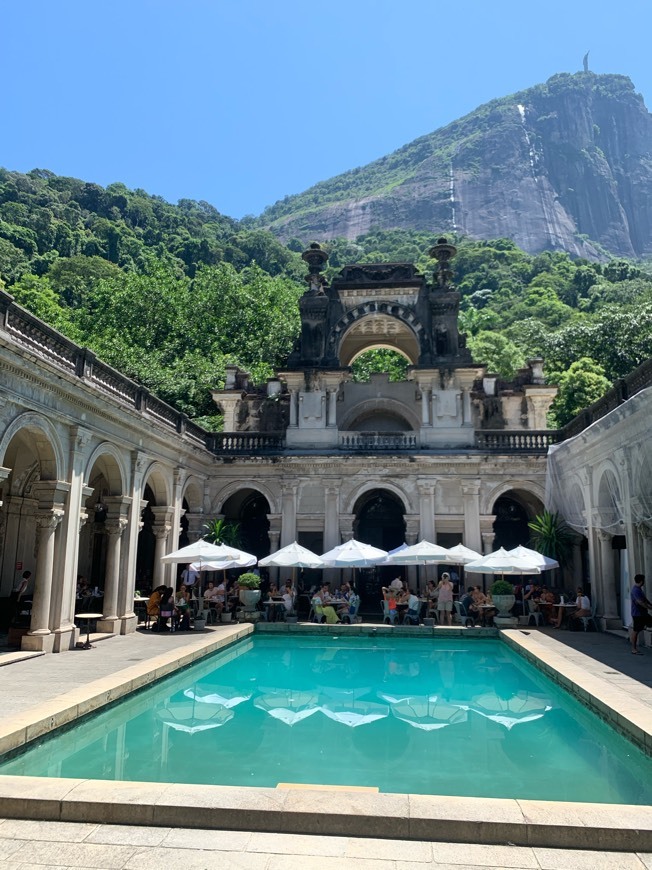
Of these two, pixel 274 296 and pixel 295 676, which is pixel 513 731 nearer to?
pixel 295 676

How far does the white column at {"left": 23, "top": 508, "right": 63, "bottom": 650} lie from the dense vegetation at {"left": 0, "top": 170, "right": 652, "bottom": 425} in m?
22.0

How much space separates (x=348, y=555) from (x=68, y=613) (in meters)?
8.18

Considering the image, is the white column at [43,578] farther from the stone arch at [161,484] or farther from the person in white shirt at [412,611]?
the person in white shirt at [412,611]

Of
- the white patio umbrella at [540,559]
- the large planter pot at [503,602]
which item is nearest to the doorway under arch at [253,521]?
the large planter pot at [503,602]

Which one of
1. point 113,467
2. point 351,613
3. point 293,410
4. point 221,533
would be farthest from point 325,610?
point 293,410

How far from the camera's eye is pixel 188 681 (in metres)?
11.8

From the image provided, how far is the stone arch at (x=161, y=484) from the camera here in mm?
19984

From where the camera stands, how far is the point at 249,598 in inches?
789

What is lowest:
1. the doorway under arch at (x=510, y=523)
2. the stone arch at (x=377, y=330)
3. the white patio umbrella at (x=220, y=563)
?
the white patio umbrella at (x=220, y=563)

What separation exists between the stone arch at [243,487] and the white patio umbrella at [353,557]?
5330 mm

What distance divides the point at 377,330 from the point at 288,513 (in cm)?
889

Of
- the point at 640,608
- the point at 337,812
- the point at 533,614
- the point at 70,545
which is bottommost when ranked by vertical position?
the point at 337,812

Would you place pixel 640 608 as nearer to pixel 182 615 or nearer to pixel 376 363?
pixel 182 615

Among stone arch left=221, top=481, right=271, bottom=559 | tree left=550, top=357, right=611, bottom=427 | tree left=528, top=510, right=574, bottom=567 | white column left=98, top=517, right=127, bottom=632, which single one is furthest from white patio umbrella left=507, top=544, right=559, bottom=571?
tree left=550, top=357, right=611, bottom=427
